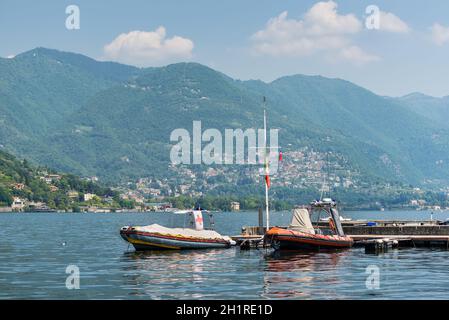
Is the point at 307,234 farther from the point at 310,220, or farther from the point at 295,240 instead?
the point at 310,220

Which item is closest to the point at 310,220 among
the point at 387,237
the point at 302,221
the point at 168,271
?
the point at 302,221

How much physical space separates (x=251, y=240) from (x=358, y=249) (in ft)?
37.8

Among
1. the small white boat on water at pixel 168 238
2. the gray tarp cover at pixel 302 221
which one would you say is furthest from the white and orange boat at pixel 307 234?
the small white boat on water at pixel 168 238

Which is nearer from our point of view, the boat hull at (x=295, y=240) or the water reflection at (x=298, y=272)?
the water reflection at (x=298, y=272)

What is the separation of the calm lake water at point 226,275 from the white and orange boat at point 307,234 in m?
1.27

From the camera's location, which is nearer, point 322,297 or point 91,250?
point 322,297

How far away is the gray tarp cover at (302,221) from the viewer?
77938mm

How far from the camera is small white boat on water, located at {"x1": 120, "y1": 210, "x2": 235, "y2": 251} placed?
82375mm

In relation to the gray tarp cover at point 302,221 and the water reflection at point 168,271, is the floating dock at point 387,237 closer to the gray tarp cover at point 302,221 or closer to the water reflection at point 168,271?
the gray tarp cover at point 302,221

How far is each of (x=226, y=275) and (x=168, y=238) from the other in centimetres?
2546
